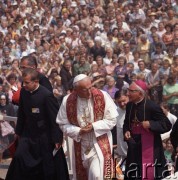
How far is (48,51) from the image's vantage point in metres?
21.5

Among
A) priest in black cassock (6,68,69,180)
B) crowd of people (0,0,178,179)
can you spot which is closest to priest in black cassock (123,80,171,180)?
priest in black cassock (6,68,69,180)

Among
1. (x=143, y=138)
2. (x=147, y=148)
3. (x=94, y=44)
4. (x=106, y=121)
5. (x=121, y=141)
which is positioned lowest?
(x=121, y=141)

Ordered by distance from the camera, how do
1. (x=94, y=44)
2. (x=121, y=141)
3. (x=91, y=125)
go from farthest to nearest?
(x=94, y=44), (x=121, y=141), (x=91, y=125)

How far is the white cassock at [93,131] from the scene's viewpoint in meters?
10.2

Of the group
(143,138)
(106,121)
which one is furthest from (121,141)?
(106,121)

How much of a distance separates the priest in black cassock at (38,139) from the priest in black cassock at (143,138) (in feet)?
3.15

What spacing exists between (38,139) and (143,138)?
1.43 meters

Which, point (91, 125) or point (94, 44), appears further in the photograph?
point (94, 44)

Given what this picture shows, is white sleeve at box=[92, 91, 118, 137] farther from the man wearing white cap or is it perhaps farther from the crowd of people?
the crowd of people

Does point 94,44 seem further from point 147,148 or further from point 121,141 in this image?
point 147,148

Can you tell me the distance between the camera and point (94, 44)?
68.9 feet

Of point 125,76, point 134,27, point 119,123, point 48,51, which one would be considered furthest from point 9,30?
point 119,123

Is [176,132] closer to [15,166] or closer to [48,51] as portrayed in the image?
[15,166]

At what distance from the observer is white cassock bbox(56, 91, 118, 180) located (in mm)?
10172
